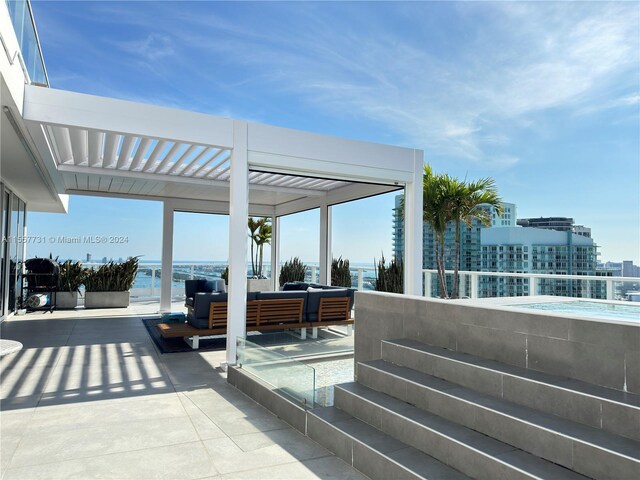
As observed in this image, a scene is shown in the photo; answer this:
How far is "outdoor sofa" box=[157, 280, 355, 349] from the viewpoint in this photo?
6637 mm

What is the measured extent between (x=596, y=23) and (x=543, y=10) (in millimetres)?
1455

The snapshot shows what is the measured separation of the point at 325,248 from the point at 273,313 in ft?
11.9

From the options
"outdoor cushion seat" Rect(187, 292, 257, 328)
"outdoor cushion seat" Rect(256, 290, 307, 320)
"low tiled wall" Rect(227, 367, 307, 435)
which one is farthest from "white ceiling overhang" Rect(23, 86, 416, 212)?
"low tiled wall" Rect(227, 367, 307, 435)

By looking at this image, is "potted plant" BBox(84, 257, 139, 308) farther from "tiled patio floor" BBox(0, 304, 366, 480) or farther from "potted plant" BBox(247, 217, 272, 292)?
"tiled patio floor" BBox(0, 304, 366, 480)

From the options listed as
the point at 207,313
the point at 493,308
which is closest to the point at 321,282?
the point at 207,313

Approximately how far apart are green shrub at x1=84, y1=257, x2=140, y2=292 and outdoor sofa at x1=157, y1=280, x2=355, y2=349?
5200mm

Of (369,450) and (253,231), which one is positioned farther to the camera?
(253,231)

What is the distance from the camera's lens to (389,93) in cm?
1452

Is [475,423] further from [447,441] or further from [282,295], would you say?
[282,295]

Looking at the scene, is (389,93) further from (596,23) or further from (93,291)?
(93,291)

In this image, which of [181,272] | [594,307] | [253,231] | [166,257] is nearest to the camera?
[594,307]

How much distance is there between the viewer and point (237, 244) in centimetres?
555

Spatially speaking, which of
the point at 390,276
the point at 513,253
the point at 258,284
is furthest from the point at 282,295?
the point at 258,284

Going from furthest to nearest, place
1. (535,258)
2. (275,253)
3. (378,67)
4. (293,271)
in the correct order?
1. (275,253)
2. (378,67)
3. (293,271)
4. (535,258)
